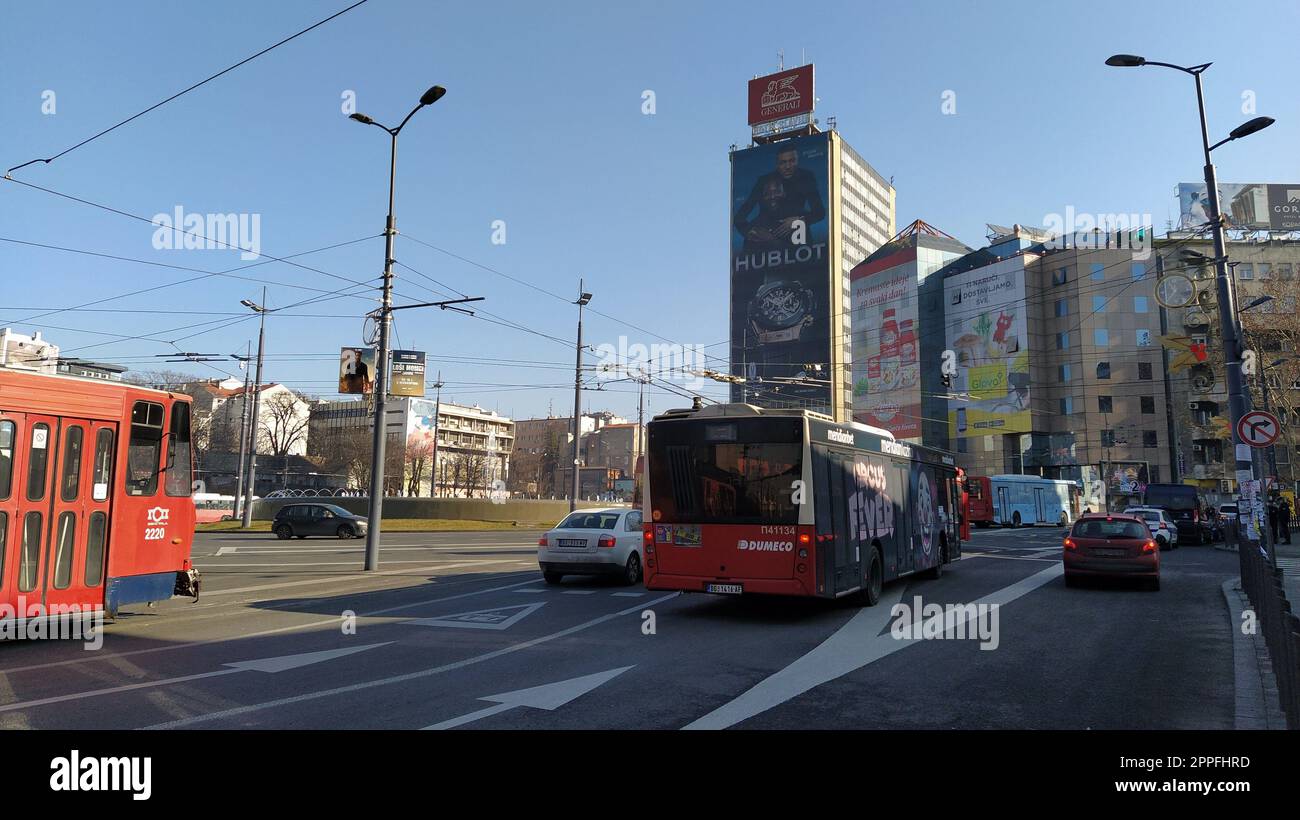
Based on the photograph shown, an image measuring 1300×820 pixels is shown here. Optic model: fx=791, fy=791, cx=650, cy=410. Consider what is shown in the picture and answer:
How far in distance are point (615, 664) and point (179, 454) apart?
6.89m

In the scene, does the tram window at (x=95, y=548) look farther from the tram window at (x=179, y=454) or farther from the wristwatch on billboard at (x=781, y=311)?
the wristwatch on billboard at (x=781, y=311)

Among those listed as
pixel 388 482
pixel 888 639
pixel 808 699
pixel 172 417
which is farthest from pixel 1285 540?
pixel 388 482

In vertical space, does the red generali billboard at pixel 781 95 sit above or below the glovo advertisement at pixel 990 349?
above

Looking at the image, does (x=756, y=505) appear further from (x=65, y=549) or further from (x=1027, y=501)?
(x=1027, y=501)

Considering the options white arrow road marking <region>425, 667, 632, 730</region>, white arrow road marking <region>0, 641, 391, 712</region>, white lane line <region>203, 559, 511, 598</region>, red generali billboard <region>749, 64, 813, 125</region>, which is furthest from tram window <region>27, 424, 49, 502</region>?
red generali billboard <region>749, 64, 813, 125</region>

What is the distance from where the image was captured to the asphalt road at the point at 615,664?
6129mm

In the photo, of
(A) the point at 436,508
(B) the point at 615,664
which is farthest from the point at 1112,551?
(A) the point at 436,508

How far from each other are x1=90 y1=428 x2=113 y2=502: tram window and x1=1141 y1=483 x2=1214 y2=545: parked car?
38.0 m

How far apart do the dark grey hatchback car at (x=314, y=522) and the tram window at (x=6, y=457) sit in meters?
26.9

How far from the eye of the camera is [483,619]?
36.6ft

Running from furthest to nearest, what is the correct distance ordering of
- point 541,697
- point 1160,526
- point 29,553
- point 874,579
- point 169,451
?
point 1160,526 < point 874,579 < point 169,451 < point 29,553 < point 541,697

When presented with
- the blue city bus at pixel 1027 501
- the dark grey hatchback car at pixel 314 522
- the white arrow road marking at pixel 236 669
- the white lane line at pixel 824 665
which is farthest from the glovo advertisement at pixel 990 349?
the white arrow road marking at pixel 236 669
